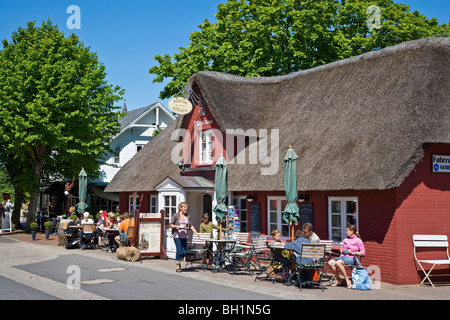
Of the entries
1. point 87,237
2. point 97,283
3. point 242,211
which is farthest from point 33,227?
point 97,283

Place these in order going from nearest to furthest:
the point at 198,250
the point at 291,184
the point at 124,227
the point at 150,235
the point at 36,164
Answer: the point at 291,184
the point at 198,250
the point at 150,235
the point at 124,227
the point at 36,164

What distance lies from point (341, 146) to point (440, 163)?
105 inches

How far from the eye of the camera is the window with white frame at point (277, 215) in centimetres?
1664

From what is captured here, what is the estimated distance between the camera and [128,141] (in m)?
41.0

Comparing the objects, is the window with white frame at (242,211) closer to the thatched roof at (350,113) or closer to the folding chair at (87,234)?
the thatched roof at (350,113)

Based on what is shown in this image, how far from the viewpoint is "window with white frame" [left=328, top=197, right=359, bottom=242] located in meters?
14.3

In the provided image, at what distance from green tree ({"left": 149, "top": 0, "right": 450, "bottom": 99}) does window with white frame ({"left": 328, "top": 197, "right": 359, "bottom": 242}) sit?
13535 millimetres

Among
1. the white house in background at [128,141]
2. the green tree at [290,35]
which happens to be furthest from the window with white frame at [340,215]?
the white house in background at [128,141]

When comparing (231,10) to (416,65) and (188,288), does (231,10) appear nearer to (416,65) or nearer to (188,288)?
(416,65)

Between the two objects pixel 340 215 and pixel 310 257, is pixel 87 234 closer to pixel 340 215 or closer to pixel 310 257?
pixel 340 215

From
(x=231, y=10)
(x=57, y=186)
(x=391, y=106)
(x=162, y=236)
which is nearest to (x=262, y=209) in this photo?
(x=162, y=236)

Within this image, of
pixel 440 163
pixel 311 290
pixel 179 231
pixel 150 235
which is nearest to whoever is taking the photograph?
pixel 311 290

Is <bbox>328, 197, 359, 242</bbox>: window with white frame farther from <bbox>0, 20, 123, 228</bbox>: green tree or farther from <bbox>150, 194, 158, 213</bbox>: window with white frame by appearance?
<bbox>0, 20, 123, 228</bbox>: green tree

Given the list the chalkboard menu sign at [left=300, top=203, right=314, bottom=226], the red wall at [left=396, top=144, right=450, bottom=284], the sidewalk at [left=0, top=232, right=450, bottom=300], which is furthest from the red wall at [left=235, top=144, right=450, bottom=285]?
the chalkboard menu sign at [left=300, top=203, right=314, bottom=226]
